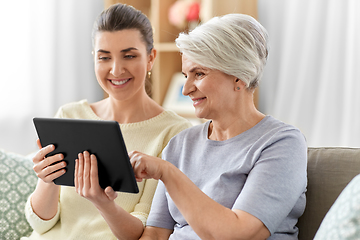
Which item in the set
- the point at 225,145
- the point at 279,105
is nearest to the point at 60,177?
the point at 225,145

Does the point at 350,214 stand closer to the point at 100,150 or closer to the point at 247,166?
the point at 247,166

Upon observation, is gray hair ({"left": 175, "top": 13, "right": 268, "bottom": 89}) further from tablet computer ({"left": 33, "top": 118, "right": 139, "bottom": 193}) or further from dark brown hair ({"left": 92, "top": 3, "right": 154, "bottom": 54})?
dark brown hair ({"left": 92, "top": 3, "right": 154, "bottom": 54})

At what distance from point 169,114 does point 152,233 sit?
20.6 inches

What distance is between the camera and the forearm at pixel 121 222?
1.27 metres

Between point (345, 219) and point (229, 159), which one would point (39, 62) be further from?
point (345, 219)

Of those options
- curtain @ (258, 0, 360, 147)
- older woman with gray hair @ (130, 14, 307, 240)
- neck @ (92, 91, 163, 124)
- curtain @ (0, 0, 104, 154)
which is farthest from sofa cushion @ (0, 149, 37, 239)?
curtain @ (258, 0, 360, 147)

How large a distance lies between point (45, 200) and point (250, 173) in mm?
767

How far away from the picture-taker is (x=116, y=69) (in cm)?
159

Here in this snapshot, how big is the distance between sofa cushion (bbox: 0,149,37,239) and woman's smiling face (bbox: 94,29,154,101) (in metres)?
0.49

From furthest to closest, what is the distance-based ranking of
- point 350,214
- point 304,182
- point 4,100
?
point 4,100 → point 304,182 → point 350,214

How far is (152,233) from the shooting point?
4.45ft

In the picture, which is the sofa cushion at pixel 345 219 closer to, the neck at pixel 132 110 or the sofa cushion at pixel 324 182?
the sofa cushion at pixel 324 182

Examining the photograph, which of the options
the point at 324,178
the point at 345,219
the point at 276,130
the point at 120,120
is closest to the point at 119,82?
the point at 120,120

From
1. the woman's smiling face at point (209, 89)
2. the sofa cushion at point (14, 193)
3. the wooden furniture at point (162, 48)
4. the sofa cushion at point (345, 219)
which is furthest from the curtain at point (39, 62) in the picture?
the sofa cushion at point (345, 219)
